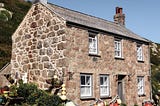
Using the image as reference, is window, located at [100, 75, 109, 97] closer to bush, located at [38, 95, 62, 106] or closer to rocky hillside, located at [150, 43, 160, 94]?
bush, located at [38, 95, 62, 106]

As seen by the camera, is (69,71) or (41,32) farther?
(41,32)

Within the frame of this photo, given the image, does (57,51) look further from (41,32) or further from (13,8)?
(13,8)

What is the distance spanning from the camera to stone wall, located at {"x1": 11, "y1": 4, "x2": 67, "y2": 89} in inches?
653

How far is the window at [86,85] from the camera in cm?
1708

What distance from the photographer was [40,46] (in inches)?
704

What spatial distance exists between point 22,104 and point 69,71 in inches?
126

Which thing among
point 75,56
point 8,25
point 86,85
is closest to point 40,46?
point 75,56

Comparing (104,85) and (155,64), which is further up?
(155,64)

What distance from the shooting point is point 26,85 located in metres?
15.8

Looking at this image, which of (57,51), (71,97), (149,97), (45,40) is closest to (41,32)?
(45,40)

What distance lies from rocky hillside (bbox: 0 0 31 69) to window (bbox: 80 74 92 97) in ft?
41.2

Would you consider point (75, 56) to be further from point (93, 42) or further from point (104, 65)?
point (104, 65)

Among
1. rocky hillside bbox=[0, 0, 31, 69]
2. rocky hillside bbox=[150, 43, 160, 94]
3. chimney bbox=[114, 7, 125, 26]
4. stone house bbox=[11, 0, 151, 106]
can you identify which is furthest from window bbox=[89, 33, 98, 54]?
rocky hillside bbox=[150, 43, 160, 94]

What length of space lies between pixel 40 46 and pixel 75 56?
8.84 ft
